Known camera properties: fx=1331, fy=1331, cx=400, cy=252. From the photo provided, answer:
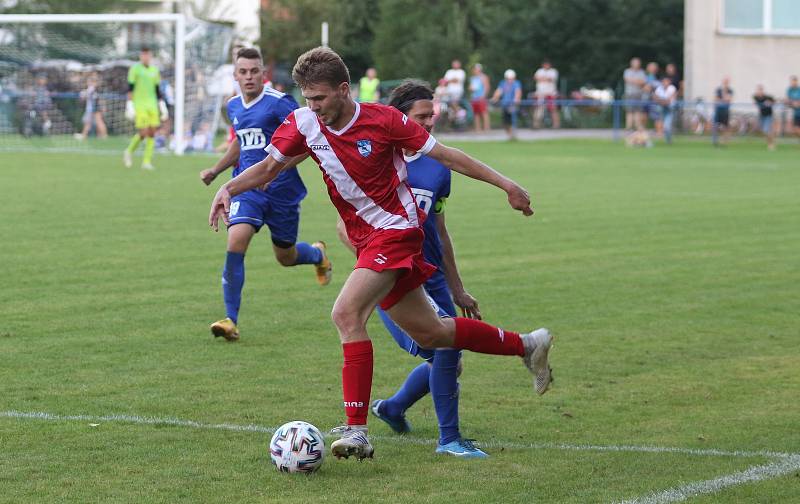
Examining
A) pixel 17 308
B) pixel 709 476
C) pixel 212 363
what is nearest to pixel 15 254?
pixel 17 308

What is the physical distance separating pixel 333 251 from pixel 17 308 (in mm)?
4195

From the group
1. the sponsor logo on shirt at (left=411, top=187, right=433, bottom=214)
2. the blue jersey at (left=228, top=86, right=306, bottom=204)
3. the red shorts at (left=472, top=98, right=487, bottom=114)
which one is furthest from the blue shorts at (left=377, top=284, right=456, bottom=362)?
the red shorts at (left=472, top=98, right=487, bottom=114)

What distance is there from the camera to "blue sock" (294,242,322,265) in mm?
9953

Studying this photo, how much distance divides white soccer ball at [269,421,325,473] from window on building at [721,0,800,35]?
35191 millimetres

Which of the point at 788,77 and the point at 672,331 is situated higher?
the point at 788,77

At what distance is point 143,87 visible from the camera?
23.8 meters

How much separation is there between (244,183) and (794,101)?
31.1 m

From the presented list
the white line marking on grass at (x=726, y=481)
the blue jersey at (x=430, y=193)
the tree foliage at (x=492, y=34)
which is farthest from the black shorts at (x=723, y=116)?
the white line marking on grass at (x=726, y=481)

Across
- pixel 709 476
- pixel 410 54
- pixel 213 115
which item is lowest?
pixel 709 476

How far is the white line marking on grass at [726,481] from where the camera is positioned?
5.04 metres

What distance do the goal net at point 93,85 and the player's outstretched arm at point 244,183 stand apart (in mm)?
21754

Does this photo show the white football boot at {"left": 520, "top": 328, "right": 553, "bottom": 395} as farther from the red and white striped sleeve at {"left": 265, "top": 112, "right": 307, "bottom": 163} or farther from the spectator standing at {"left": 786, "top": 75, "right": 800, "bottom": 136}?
the spectator standing at {"left": 786, "top": 75, "right": 800, "bottom": 136}

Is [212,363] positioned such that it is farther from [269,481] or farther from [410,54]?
[410,54]

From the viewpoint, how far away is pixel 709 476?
5.42 meters
